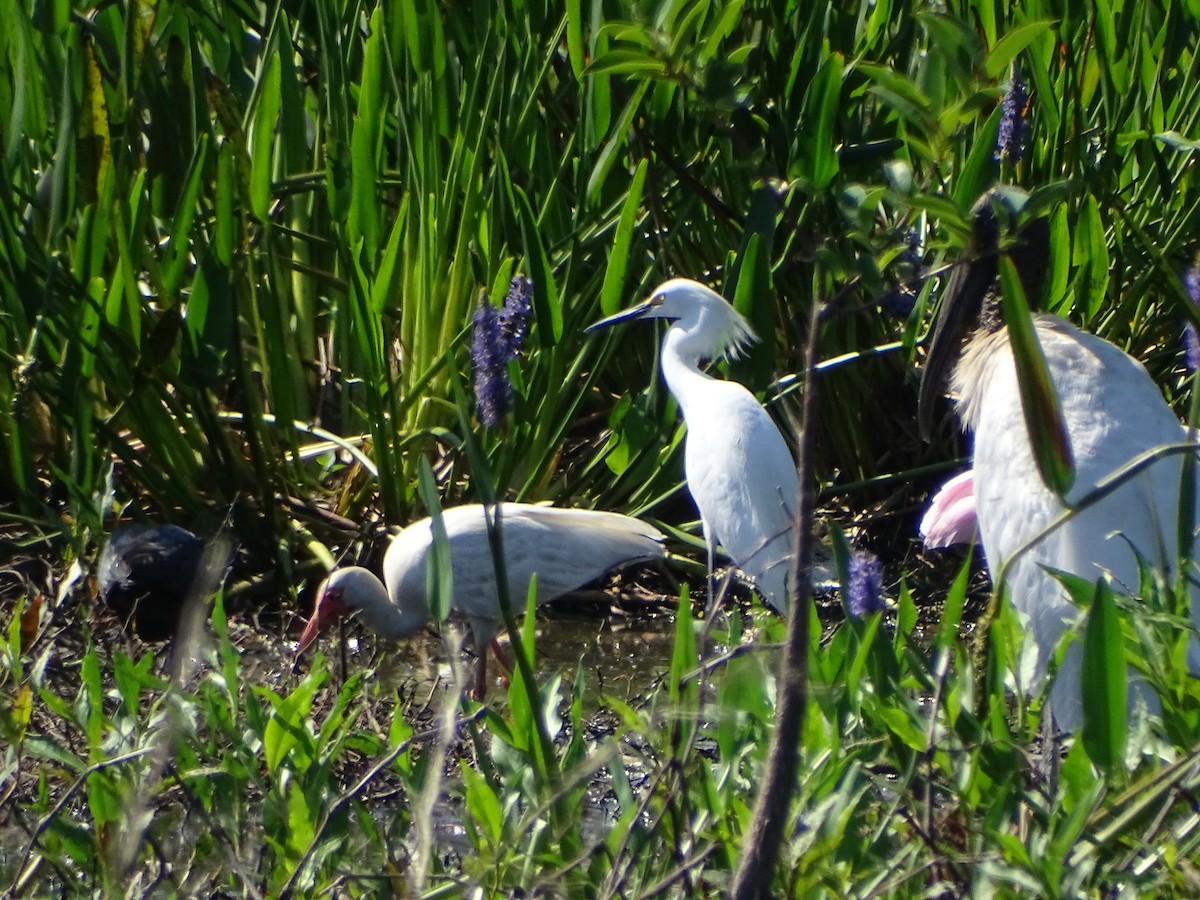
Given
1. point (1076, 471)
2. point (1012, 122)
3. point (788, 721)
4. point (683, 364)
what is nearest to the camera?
point (788, 721)

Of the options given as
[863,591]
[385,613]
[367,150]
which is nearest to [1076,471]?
[863,591]

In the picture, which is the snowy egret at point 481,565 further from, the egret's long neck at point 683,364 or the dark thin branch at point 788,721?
the dark thin branch at point 788,721

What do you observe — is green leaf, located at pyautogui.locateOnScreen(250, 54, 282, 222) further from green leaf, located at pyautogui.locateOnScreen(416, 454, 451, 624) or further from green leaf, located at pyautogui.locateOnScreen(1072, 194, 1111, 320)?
green leaf, located at pyautogui.locateOnScreen(416, 454, 451, 624)

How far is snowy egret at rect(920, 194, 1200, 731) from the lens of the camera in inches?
107

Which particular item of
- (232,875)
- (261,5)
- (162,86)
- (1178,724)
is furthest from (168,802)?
(261,5)

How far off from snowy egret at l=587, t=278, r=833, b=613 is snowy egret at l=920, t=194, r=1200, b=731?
698 mm

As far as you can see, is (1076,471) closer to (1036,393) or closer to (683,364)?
(1036,393)

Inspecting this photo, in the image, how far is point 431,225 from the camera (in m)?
3.96

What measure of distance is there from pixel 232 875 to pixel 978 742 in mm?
862

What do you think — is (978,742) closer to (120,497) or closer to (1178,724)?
(1178,724)

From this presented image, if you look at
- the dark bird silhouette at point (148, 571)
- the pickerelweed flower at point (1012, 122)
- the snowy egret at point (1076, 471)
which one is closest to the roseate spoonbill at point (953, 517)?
the snowy egret at point (1076, 471)

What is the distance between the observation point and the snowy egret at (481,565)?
365 centimetres

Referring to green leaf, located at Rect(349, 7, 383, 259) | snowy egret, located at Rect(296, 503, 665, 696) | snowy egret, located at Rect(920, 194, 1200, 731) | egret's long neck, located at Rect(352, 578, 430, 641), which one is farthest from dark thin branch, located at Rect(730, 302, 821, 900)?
green leaf, located at Rect(349, 7, 383, 259)

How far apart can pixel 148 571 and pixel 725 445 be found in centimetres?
141
